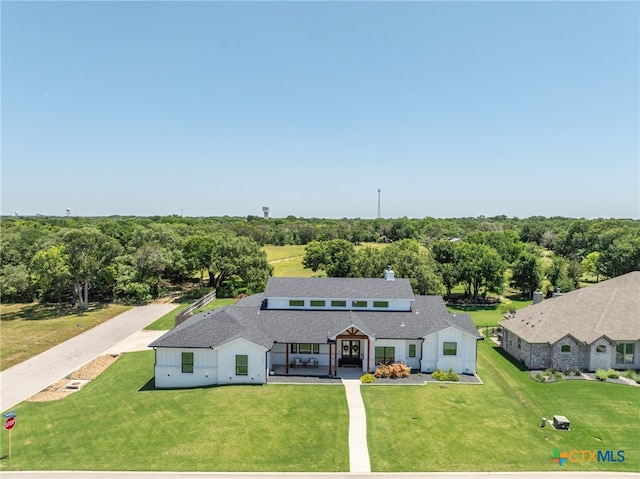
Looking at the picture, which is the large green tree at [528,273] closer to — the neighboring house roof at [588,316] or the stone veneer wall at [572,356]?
the neighboring house roof at [588,316]

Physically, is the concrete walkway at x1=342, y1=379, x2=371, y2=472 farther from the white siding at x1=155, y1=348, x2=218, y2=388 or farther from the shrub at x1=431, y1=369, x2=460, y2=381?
the white siding at x1=155, y1=348, x2=218, y2=388

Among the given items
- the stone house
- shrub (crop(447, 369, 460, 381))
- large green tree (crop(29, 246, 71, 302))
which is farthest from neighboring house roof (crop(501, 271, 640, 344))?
large green tree (crop(29, 246, 71, 302))

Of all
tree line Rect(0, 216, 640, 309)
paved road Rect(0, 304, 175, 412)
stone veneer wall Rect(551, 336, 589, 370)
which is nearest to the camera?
paved road Rect(0, 304, 175, 412)

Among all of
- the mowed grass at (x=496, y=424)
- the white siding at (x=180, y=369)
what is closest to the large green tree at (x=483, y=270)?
the mowed grass at (x=496, y=424)

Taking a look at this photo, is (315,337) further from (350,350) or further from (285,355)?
(350,350)

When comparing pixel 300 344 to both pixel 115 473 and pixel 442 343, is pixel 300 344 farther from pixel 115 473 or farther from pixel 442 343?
pixel 115 473

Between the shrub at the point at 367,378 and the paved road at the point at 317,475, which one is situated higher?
the shrub at the point at 367,378
